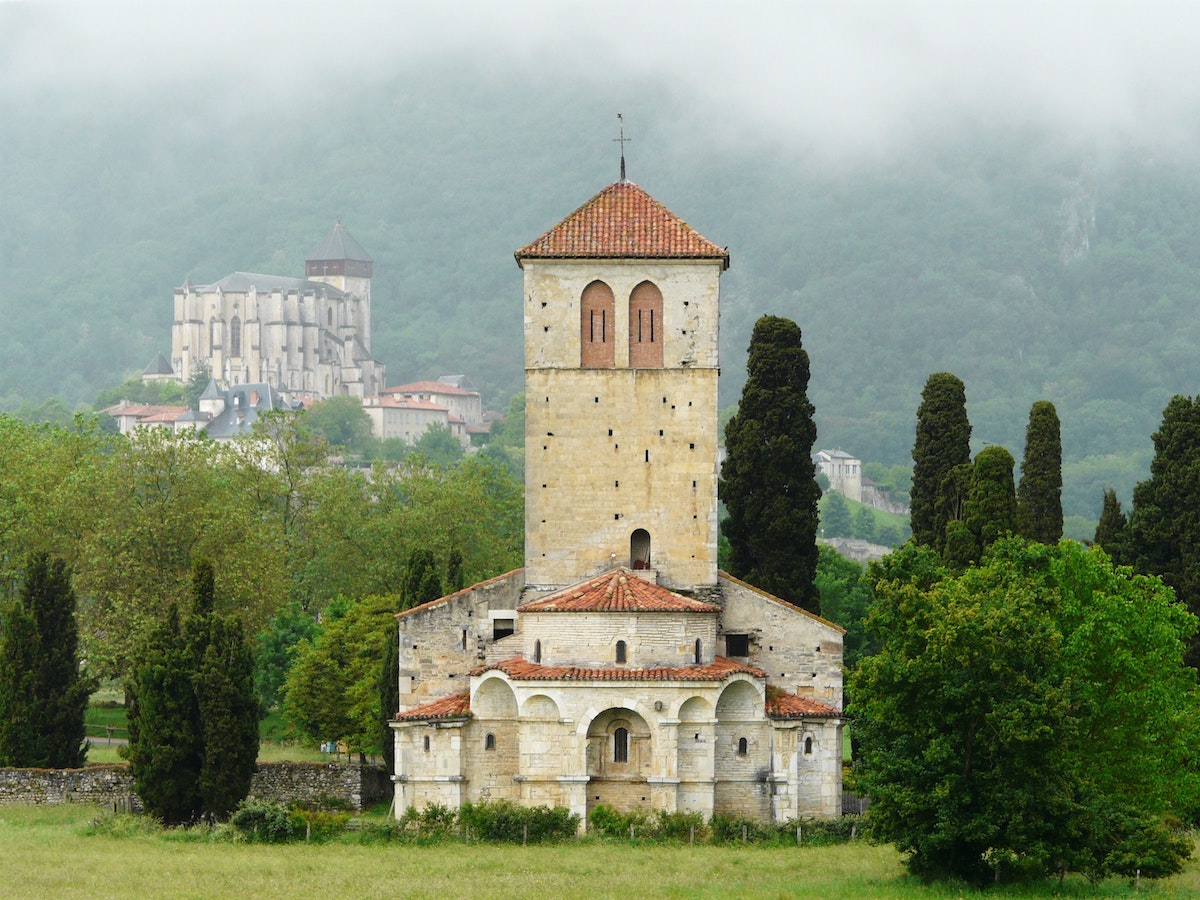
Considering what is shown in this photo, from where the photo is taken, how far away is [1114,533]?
219 feet

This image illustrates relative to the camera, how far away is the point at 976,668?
44188mm

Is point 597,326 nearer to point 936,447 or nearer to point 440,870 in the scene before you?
point 440,870

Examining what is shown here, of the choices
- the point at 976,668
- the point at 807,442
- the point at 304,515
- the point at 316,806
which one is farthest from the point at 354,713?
the point at 304,515

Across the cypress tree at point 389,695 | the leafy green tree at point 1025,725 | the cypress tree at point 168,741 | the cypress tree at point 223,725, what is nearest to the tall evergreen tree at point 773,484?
the cypress tree at point 389,695

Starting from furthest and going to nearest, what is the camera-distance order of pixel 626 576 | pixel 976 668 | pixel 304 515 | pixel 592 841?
1. pixel 304 515
2. pixel 626 576
3. pixel 592 841
4. pixel 976 668

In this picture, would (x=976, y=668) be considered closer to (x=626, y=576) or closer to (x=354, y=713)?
(x=626, y=576)

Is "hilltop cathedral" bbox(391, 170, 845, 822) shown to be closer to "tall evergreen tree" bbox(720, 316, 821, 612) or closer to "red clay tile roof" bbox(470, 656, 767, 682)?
"red clay tile roof" bbox(470, 656, 767, 682)

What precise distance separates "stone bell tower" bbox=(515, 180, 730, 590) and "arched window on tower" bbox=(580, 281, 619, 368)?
0.02 m

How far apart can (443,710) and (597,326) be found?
10.3 m

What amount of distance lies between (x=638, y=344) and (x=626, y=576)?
646cm

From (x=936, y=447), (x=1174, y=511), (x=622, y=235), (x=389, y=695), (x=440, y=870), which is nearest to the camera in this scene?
(x=440, y=870)

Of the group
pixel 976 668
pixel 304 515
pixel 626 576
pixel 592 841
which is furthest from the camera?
pixel 304 515

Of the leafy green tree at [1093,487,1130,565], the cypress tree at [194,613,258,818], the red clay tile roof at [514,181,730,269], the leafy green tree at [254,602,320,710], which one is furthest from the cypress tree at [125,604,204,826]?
the leafy green tree at [1093,487,1130,565]

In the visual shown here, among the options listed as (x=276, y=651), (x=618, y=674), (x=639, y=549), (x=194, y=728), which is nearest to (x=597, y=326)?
(x=639, y=549)
